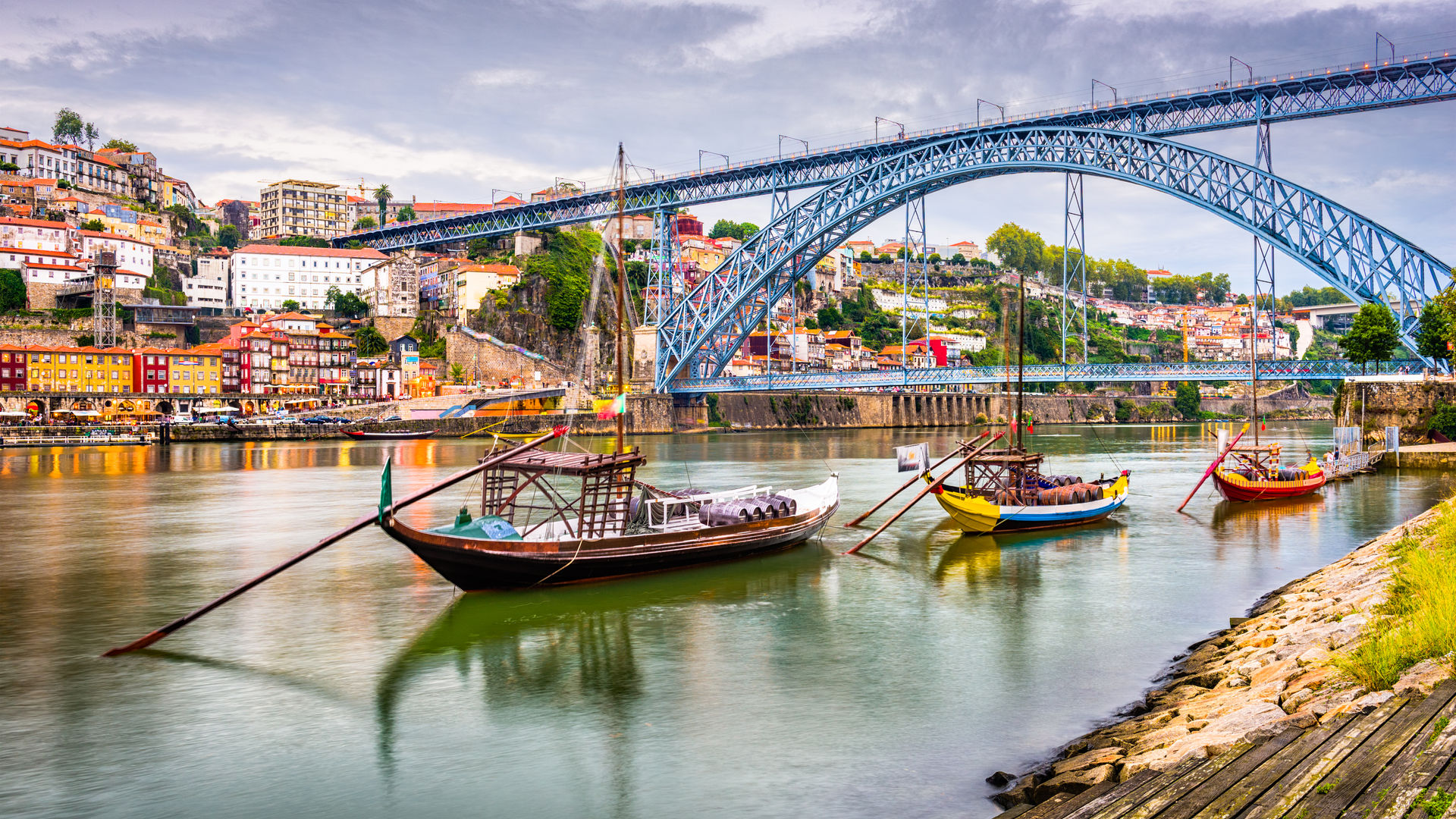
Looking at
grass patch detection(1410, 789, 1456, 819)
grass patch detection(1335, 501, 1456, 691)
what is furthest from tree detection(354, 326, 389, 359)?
grass patch detection(1410, 789, 1456, 819)

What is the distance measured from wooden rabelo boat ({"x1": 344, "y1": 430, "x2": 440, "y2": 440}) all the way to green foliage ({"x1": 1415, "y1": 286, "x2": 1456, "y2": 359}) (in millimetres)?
50539

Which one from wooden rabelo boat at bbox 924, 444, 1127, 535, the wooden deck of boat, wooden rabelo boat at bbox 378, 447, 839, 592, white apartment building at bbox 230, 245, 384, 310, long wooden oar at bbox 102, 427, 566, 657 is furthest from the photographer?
white apartment building at bbox 230, 245, 384, 310

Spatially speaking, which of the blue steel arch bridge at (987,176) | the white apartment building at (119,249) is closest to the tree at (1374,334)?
the blue steel arch bridge at (987,176)

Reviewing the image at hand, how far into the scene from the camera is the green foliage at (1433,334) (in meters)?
39.7

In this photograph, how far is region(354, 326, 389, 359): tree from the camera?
254 feet

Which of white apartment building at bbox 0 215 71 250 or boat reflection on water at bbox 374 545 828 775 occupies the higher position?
white apartment building at bbox 0 215 71 250

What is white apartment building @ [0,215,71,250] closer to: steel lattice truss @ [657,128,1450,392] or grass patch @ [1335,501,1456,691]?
steel lattice truss @ [657,128,1450,392]

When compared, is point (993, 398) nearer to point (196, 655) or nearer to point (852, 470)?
point (852, 470)

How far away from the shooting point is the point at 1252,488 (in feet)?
94.0

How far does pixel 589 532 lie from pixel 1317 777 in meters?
12.3

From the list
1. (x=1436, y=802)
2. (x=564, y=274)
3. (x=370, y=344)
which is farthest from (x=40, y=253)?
(x=1436, y=802)

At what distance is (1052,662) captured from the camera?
41.1 feet

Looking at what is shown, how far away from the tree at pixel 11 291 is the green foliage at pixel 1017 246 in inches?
4739

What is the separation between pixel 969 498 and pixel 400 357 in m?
61.4
